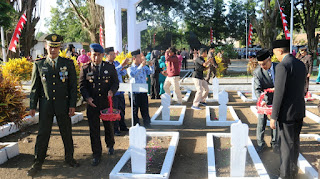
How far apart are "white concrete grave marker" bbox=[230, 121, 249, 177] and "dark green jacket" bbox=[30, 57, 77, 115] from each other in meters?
2.55

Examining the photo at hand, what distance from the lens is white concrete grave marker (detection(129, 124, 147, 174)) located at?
13.4 feet

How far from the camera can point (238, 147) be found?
392 cm

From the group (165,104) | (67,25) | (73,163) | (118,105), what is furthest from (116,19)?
(67,25)

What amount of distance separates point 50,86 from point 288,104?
3.49m

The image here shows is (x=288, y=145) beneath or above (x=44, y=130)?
beneath

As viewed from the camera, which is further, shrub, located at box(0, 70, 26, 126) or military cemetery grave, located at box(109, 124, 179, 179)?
shrub, located at box(0, 70, 26, 126)

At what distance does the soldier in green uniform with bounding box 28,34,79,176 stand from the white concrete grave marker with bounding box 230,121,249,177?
255 cm

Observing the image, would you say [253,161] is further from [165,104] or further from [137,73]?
[165,104]

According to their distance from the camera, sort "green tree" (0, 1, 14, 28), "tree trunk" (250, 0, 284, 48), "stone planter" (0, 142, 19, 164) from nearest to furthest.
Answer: "stone planter" (0, 142, 19, 164)
"green tree" (0, 1, 14, 28)
"tree trunk" (250, 0, 284, 48)

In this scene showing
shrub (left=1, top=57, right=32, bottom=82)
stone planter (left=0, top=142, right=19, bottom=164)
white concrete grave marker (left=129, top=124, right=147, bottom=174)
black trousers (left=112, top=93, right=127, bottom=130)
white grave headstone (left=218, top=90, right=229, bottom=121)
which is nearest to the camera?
white concrete grave marker (left=129, top=124, right=147, bottom=174)

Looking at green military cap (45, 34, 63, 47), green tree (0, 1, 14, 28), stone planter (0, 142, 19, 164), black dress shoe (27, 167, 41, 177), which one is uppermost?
green tree (0, 1, 14, 28)

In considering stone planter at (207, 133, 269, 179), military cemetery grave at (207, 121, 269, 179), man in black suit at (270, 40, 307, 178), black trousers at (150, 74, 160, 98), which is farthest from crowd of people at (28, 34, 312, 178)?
black trousers at (150, 74, 160, 98)

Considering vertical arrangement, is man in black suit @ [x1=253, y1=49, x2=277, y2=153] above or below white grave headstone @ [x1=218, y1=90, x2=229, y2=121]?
above

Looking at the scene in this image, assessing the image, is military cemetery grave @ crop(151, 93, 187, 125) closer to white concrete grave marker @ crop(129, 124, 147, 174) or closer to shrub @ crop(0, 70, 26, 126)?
white concrete grave marker @ crop(129, 124, 147, 174)
